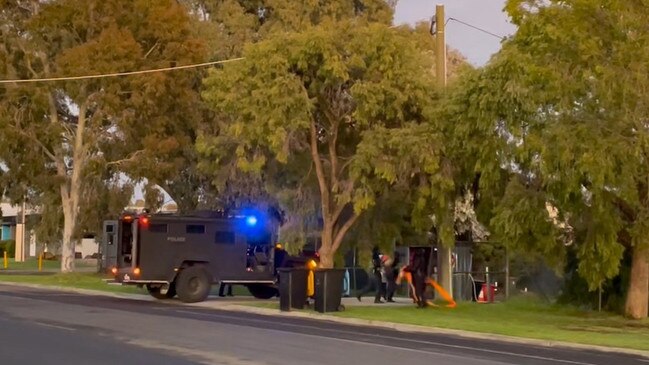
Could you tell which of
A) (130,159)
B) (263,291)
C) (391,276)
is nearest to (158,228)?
(263,291)

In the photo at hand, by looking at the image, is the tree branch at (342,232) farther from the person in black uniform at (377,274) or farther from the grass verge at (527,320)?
the grass verge at (527,320)

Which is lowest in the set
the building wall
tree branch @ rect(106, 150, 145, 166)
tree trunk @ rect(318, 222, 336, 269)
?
tree trunk @ rect(318, 222, 336, 269)

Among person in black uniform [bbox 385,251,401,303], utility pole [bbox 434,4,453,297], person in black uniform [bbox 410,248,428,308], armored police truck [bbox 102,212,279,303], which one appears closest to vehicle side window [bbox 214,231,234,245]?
armored police truck [bbox 102,212,279,303]

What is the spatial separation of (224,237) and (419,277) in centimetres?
622

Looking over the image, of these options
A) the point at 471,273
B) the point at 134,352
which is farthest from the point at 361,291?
the point at 134,352

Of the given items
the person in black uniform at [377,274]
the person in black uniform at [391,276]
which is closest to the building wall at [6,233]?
the person in black uniform at [377,274]

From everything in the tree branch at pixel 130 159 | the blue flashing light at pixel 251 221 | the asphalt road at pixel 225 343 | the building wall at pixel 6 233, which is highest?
the tree branch at pixel 130 159

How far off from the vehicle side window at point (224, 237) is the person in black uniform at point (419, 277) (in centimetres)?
579

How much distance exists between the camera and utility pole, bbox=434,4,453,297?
31516mm

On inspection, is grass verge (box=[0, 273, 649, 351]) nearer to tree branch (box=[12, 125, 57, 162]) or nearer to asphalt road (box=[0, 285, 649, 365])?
asphalt road (box=[0, 285, 649, 365])

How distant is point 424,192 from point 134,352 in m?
16.1

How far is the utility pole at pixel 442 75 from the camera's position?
31516 mm

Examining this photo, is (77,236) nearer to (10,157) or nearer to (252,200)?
(10,157)

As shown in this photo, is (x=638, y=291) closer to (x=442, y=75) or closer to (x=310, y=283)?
(x=442, y=75)
